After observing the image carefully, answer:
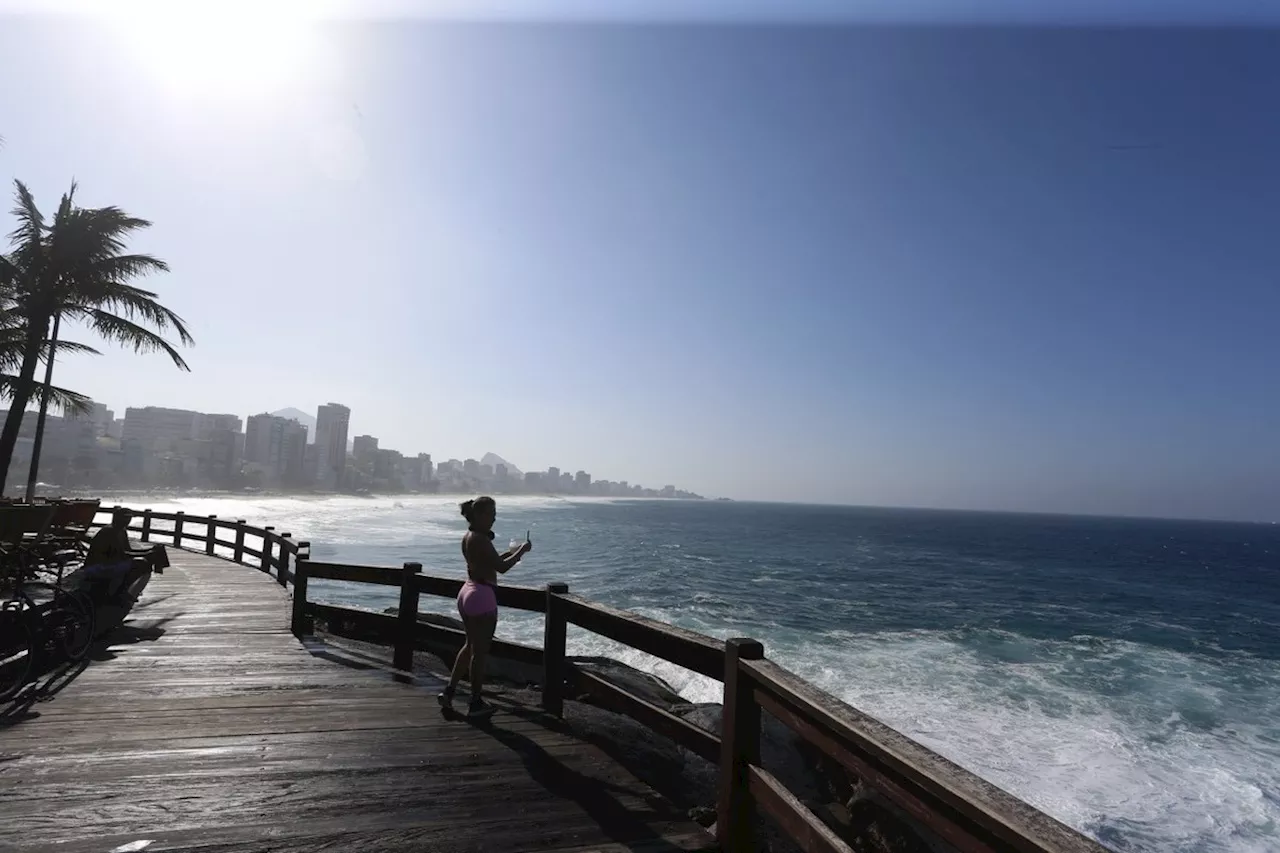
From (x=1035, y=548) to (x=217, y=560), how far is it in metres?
94.8

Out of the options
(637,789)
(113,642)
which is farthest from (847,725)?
(113,642)

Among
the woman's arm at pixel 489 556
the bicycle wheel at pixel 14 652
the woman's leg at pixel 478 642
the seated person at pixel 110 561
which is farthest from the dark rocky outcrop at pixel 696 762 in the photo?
the bicycle wheel at pixel 14 652

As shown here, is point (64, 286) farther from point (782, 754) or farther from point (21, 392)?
point (782, 754)

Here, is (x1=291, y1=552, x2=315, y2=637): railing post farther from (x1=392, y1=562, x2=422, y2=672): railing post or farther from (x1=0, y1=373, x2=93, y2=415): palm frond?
(x1=0, y1=373, x2=93, y2=415): palm frond

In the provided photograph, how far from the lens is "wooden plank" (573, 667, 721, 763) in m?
3.78

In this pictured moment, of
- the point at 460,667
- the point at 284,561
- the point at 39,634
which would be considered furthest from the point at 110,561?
the point at 460,667

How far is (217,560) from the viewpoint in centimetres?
1694

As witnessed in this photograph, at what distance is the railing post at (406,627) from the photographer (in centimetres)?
694

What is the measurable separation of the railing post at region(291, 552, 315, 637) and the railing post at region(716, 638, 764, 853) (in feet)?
23.3

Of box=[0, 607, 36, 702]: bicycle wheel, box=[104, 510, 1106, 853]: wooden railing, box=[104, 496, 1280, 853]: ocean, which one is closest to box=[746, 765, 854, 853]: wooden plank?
box=[104, 510, 1106, 853]: wooden railing

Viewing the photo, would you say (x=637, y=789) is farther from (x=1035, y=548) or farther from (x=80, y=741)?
(x=1035, y=548)

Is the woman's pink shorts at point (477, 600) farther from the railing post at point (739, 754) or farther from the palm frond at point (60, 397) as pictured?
the palm frond at point (60, 397)

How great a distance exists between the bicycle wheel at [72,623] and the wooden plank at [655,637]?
561 centimetres

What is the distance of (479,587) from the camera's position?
5.32 m
